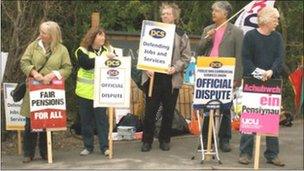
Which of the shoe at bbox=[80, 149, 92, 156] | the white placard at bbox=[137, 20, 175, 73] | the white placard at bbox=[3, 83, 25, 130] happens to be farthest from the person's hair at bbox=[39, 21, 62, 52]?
the shoe at bbox=[80, 149, 92, 156]

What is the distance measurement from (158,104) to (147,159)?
34.0 inches

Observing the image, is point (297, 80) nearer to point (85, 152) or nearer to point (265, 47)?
point (265, 47)

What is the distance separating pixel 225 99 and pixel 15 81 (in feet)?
11.4

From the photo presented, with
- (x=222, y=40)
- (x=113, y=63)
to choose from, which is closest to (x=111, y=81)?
(x=113, y=63)

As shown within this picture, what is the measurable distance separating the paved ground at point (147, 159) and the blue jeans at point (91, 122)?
0.18 m

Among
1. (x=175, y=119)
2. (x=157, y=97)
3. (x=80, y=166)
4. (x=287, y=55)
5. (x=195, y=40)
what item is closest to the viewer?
(x=80, y=166)

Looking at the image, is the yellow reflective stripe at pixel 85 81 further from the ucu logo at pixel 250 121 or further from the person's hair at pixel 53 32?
the ucu logo at pixel 250 121

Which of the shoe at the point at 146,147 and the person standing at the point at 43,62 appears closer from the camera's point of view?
the person standing at the point at 43,62

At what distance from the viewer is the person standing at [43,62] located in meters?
8.17

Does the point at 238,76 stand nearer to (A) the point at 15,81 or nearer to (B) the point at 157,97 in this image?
(B) the point at 157,97

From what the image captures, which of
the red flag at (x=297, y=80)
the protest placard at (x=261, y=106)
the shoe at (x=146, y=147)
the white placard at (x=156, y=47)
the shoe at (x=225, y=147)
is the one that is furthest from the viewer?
the red flag at (x=297, y=80)

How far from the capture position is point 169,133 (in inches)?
356

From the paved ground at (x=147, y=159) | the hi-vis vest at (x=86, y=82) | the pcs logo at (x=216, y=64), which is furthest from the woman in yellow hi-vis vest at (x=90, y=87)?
the pcs logo at (x=216, y=64)

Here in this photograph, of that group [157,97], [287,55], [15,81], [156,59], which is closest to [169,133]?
[157,97]
